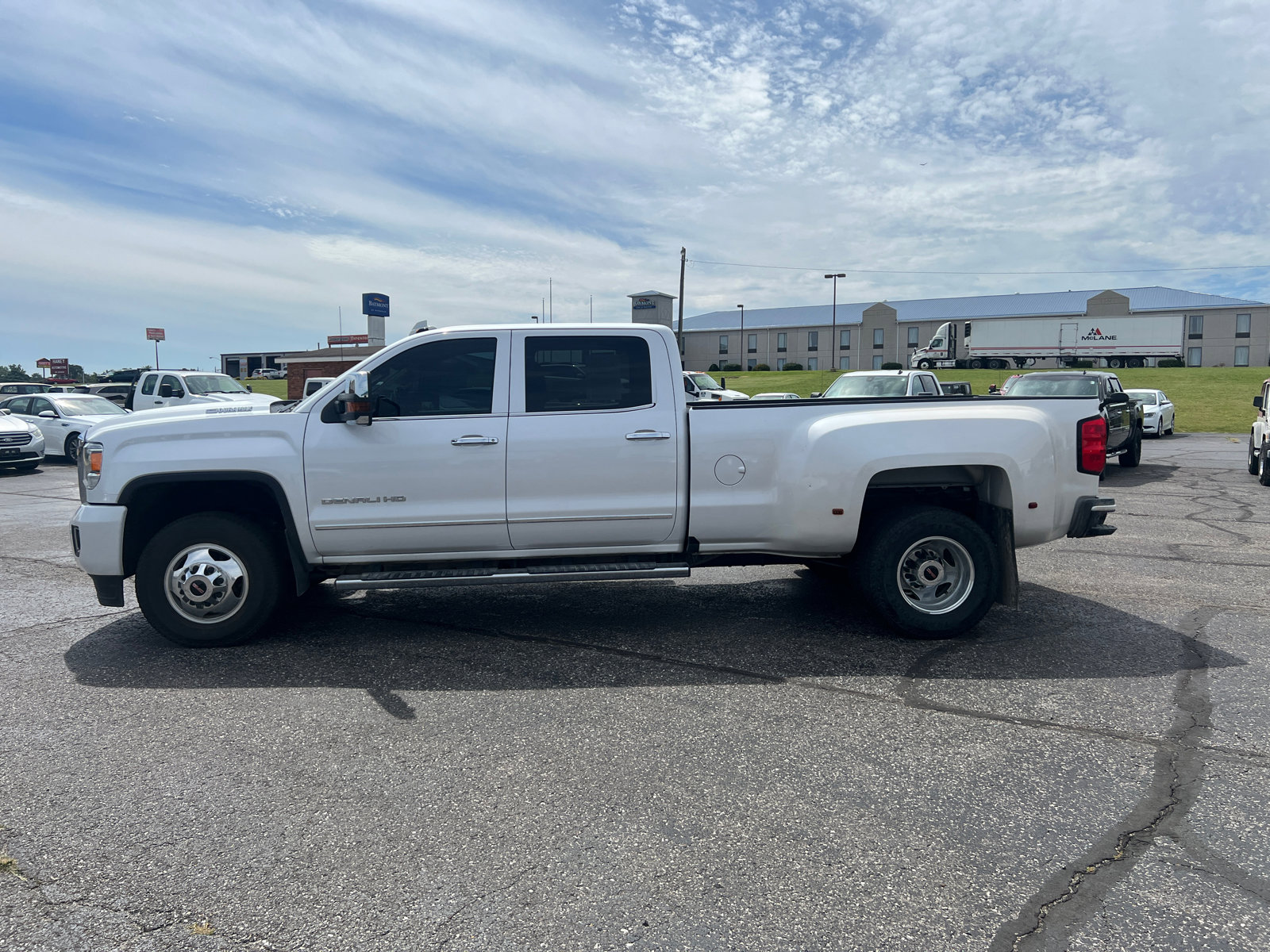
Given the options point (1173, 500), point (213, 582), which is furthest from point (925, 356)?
point (213, 582)

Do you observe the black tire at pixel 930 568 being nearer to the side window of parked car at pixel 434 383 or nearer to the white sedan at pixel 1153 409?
the side window of parked car at pixel 434 383

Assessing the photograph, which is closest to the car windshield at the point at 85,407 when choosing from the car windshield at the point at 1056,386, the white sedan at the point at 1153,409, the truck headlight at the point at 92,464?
the truck headlight at the point at 92,464

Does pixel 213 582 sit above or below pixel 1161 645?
above

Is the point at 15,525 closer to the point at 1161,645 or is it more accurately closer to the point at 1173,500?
the point at 1161,645

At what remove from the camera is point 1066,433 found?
5.59 metres

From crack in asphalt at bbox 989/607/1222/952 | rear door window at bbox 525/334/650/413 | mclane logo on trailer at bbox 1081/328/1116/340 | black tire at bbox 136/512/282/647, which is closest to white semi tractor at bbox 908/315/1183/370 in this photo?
mclane logo on trailer at bbox 1081/328/1116/340

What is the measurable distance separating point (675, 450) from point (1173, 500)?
1027 centimetres

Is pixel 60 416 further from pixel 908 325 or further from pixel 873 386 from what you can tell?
pixel 908 325

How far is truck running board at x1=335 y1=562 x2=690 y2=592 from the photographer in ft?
17.4

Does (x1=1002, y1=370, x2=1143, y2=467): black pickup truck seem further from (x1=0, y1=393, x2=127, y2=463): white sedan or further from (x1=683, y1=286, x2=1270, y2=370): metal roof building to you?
(x1=683, y1=286, x2=1270, y2=370): metal roof building

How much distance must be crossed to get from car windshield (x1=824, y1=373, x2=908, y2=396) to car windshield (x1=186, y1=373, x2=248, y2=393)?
15.5 m

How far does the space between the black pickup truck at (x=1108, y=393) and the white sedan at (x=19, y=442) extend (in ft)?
62.8

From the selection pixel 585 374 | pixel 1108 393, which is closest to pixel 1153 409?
pixel 1108 393

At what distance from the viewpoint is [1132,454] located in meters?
17.2
